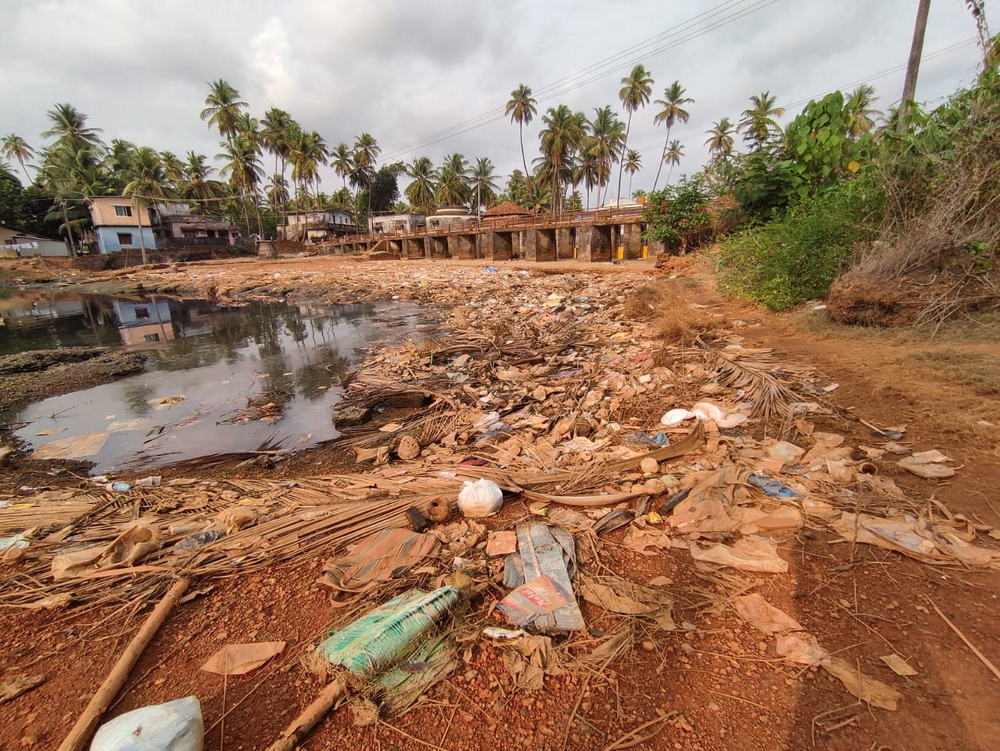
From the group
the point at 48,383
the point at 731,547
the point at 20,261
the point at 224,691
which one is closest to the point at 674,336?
the point at 731,547

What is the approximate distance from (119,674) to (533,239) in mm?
27431

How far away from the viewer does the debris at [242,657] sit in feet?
5.57

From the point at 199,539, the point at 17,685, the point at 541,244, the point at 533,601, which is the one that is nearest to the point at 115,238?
the point at 541,244

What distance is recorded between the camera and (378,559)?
2.29 metres

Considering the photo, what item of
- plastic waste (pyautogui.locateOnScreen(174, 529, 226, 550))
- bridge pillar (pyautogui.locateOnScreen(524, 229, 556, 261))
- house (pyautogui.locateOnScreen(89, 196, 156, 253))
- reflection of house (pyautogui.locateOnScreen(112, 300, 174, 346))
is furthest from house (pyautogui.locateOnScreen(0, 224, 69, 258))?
plastic waste (pyautogui.locateOnScreen(174, 529, 226, 550))

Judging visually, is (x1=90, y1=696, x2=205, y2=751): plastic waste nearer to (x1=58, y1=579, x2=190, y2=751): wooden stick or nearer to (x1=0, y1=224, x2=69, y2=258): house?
(x1=58, y1=579, x2=190, y2=751): wooden stick

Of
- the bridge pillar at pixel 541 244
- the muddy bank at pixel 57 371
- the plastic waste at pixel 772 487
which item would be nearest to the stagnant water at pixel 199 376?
the muddy bank at pixel 57 371

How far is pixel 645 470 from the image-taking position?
3.10 metres

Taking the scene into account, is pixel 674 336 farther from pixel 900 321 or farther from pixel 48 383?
pixel 48 383

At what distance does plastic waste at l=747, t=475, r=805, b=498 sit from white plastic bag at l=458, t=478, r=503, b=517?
1632 millimetres

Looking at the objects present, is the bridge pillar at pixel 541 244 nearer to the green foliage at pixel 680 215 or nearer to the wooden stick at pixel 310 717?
the green foliage at pixel 680 215

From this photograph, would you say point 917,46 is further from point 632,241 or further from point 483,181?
point 483,181

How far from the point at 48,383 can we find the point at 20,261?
114 feet

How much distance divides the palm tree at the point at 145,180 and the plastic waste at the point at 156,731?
129 feet
